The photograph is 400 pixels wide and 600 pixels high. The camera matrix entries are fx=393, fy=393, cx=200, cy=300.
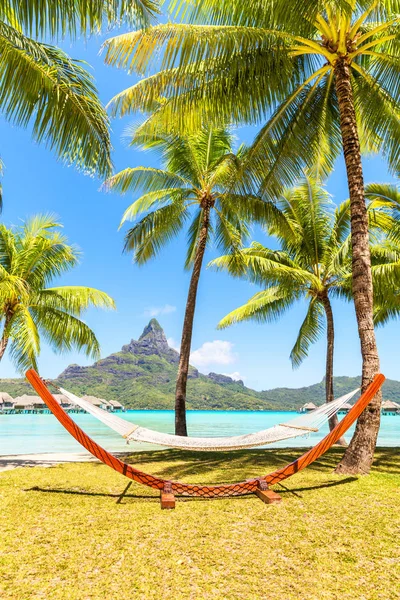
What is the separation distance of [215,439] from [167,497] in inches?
27.4

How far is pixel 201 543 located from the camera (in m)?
2.40

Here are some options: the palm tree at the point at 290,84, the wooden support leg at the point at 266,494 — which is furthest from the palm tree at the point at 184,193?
the wooden support leg at the point at 266,494

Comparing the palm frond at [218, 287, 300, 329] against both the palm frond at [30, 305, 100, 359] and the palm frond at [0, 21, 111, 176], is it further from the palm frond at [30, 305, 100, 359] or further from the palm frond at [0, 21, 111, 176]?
the palm frond at [0, 21, 111, 176]

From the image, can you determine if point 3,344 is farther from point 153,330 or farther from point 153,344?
point 153,330

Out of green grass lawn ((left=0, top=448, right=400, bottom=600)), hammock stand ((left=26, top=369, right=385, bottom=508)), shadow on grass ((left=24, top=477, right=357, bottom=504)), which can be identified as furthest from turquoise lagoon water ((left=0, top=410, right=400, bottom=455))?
green grass lawn ((left=0, top=448, right=400, bottom=600))

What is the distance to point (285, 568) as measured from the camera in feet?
6.81

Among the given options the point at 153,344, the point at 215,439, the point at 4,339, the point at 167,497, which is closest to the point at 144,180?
the point at 4,339

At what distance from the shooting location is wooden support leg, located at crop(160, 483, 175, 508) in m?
3.12

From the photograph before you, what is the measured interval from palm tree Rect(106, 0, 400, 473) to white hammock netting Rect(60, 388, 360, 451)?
68cm

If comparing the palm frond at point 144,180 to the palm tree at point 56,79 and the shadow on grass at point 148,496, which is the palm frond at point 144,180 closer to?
the palm tree at point 56,79

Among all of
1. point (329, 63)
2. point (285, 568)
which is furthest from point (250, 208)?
point (285, 568)

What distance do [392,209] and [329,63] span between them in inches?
139

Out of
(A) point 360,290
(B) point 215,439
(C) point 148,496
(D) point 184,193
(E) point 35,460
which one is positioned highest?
(D) point 184,193

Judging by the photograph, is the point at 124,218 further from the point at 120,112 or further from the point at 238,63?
the point at 238,63
